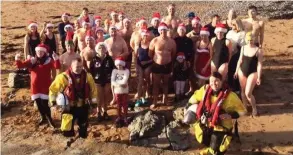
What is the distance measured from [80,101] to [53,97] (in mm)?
445

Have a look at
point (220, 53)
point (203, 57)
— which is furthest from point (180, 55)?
point (220, 53)

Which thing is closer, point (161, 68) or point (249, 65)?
point (249, 65)

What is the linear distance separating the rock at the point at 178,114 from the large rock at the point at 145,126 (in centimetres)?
39

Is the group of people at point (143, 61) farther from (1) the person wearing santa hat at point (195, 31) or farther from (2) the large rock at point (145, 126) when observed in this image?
(2) the large rock at point (145, 126)

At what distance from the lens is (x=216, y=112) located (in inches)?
287

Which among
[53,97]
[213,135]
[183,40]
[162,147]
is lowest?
[162,147]

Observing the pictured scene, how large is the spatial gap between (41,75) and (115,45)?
5.35 feet

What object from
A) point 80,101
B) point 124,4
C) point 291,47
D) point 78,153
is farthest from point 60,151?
point 124,4

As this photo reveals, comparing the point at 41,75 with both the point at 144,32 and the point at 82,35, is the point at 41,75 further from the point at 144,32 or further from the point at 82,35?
the point at 144,32

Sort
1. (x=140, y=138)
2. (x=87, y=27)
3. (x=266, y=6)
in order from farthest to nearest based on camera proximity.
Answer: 1. (x=266, y=6)
2. (x=87, y=27)
3. (x=140, y=138)

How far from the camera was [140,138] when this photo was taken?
Answer: 880 cm

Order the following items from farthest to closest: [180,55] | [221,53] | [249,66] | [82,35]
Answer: [82,35] → [180,55] → [221,53] → [249,66]

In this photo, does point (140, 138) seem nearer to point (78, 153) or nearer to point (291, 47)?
point (78, 153)

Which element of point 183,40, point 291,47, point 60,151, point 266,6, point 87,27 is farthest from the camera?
point 266,6
